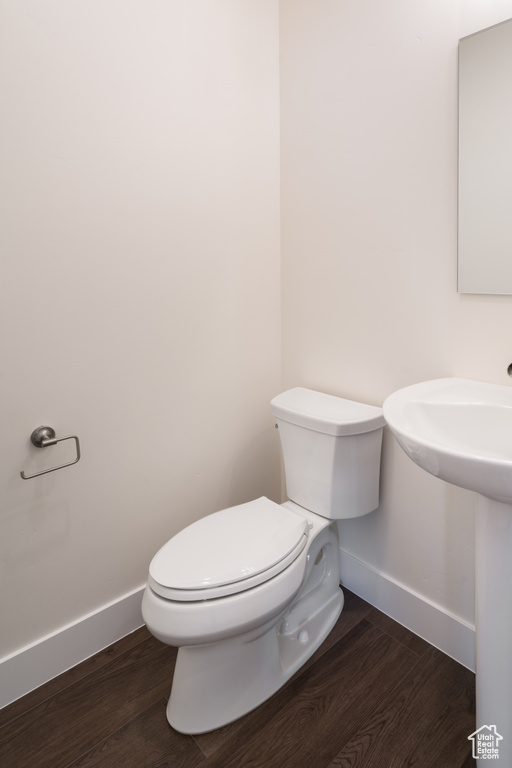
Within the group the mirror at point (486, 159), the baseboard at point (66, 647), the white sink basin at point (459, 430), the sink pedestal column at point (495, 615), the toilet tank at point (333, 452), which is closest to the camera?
the white sink basin at point (459, 430)

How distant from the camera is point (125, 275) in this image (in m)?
1.41

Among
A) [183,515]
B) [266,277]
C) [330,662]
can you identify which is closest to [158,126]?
[266,277]

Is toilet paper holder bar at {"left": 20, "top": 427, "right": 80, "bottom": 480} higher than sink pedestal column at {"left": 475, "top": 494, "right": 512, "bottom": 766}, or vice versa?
toilet paper holder bar at {"left": 20, "top": 427, "right": 80, "bottom": 480}

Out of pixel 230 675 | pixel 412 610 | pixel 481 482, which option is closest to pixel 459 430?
pixel 481 482

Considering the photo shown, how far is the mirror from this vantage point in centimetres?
113

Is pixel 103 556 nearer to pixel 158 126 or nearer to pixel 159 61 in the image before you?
pixel 158 126

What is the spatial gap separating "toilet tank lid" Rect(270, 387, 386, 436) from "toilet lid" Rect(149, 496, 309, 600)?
11.7 inches

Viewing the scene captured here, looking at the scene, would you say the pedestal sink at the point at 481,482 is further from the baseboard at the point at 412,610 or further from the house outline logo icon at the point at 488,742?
the baseboard at the point at 412,610

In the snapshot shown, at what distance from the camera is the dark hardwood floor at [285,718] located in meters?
1.17

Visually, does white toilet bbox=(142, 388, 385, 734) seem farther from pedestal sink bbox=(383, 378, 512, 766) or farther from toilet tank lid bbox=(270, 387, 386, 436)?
pedestal sink bbox=(383, 378, 512, 766)

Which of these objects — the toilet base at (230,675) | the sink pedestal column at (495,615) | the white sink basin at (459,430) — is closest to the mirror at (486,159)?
the white sink basin at (459,430)

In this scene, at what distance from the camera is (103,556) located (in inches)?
59.1

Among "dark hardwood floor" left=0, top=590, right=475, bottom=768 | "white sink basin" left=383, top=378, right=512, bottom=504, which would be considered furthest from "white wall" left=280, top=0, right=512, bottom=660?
"dark hardwood floor" left=0, top=590, right=475, bottom=768

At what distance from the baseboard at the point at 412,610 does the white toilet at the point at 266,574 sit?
0.33 ft
